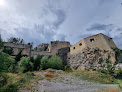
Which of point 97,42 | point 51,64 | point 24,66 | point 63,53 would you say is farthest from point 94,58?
point 24,66

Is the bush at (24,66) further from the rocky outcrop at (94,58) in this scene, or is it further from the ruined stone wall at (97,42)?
the ruined stone wall at (97,42)

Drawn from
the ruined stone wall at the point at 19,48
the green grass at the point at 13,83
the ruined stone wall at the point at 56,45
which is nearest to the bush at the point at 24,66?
the ruined stone wall at the point at 19,48

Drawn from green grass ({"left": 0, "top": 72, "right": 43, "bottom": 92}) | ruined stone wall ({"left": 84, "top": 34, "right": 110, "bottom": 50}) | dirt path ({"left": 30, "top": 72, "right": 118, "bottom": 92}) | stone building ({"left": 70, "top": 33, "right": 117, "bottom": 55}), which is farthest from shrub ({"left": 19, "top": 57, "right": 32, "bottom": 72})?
ruined stone wall ({"left": 84, "top": 34, "right": 110, "bottom": 50})

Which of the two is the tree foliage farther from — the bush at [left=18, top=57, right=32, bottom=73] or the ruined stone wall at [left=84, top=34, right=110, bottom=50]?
the ruined stone wall at [left=84, top=34, right=110, bottom=50]

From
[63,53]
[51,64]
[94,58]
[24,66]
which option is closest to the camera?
[94,58]

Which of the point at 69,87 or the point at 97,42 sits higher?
the point at 97,42

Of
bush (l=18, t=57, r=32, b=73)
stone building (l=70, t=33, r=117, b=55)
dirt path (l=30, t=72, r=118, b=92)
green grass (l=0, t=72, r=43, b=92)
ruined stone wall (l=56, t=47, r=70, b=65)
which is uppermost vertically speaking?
stone building (l=70, t=33, r=117, b=55)

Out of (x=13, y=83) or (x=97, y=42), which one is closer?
(x=13, y=83)

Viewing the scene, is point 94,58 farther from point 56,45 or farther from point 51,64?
point 56,45

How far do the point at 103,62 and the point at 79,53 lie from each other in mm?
5745

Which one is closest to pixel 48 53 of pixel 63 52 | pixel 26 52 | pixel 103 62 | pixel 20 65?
pixel 63 52

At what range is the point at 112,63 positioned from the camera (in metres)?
13.8

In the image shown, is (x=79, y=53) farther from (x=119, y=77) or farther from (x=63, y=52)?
(x=119, y=77)

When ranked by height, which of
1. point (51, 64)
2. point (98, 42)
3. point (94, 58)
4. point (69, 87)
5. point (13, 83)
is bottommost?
point (69, 87)
